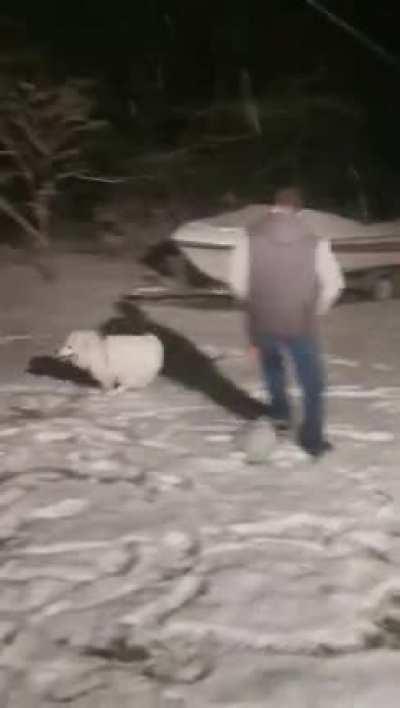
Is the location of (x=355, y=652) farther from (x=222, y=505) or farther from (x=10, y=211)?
(x=10, y=211)

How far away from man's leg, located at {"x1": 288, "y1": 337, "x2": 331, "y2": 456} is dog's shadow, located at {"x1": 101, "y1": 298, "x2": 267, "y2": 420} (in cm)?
116

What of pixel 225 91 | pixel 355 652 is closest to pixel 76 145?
pixel 225 91

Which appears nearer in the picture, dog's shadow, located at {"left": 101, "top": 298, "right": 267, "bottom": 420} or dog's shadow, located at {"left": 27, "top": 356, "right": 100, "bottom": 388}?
dog's shadow, located at {"left": 101, "top": 298, "right": 267, "bottom": 420}

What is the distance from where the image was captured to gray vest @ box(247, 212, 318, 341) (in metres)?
7.33

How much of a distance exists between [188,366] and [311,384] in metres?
3.19

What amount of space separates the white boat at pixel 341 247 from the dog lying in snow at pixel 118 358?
504 cm

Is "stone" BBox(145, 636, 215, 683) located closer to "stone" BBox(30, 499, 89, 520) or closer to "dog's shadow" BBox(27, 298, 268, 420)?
"stone" BBox(30, 499, 89, 520)

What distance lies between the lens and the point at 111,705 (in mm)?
4496

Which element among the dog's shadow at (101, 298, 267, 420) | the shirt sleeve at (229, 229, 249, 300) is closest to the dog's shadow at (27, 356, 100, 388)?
the dog's shadow at (101, 298, 267, 420)

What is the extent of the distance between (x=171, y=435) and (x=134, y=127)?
1188 centimetres

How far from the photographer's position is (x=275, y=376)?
7.73 metres

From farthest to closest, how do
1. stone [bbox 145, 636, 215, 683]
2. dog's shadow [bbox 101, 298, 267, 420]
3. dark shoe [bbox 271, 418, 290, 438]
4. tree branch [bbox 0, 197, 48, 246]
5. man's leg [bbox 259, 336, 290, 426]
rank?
tree branch [bbox 0, 197, 48, 246] < dog's shadow [bbox 101, 298, 267, 420] < dark shoe [bbox 271, 418, 290, 438] < man's leg [bbox 259, 336, 290, 426] < stone [bbox 145, 636, 215, 683]

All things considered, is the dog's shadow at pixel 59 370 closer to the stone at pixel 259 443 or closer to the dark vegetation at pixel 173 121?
the stone at pixel 259 443

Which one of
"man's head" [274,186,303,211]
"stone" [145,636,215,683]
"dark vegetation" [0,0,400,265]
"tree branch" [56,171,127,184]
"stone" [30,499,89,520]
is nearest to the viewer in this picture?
"stone" [145,636,215,683]
